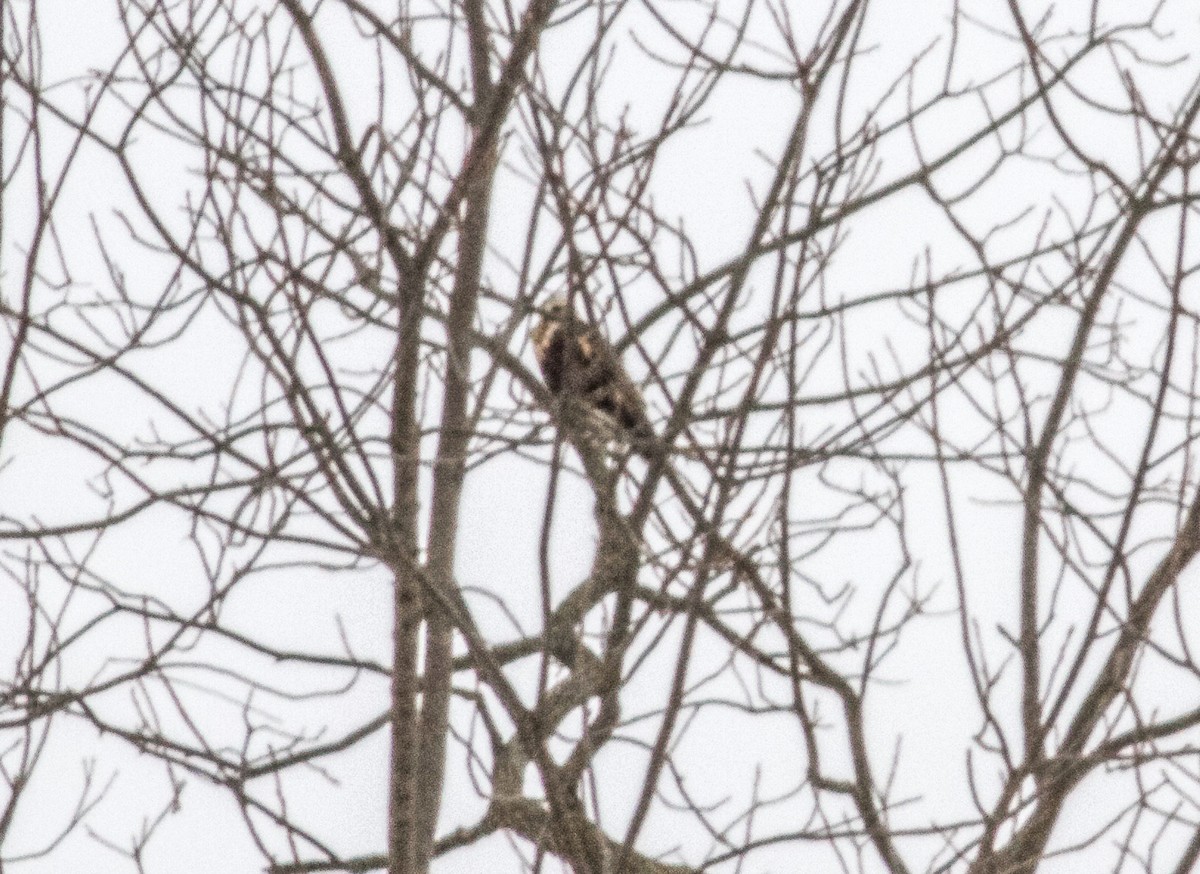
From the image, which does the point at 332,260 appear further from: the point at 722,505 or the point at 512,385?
the point at 722,505

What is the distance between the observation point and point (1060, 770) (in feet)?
7.87

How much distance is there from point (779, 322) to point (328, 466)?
24.8 inches

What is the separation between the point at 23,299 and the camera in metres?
2.54

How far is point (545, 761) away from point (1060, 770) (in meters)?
0.68

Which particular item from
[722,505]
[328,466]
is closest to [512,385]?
[328,466]

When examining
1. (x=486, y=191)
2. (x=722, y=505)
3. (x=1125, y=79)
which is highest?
(x=486, y=191)

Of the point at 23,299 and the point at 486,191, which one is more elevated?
the point at 486,191

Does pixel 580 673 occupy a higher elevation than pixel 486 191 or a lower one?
lower

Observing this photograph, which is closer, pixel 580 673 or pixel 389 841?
pixel 389 841

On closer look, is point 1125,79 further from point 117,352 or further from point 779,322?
point 117,352

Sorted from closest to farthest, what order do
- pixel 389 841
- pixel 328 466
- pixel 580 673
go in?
pixel 328 466 < pixel 389 841 < pixel 580 673

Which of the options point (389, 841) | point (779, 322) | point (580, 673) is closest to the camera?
point (779, 322)

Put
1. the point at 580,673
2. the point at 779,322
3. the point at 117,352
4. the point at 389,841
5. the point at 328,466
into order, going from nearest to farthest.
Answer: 1. the point at 779,322
2. the point at 328,466
3. the point at 389,841
4. the point at 580,673
5. the point at 117,352

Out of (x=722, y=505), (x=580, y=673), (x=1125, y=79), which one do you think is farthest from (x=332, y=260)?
(x=1125, y=79)
